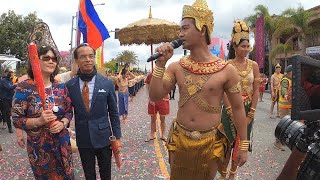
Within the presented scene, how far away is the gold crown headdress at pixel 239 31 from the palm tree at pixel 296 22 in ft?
98.2

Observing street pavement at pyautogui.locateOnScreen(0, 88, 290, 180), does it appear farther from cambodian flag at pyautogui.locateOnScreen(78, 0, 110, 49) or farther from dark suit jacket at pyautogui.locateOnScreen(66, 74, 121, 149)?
cambodian flag at pyautogui.locateOnScreen(78, 0, 110, 49)

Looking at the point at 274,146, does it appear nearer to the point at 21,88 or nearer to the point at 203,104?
the point at 203,104

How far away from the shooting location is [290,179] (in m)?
2.14

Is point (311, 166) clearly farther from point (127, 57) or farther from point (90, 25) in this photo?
point (127, 57)

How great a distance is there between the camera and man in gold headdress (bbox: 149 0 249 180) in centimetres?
311

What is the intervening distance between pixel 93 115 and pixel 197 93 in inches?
52.3

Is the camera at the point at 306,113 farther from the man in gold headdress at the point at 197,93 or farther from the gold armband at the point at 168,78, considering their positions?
the gold armband at the point at 168,78

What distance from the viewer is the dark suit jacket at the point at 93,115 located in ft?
12.8

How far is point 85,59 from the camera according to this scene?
395 centimetres

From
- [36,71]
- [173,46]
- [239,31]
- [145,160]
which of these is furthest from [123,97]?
[173,46]

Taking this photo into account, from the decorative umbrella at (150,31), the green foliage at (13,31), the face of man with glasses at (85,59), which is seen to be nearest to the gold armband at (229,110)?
the face of man with glasses at (85,59)

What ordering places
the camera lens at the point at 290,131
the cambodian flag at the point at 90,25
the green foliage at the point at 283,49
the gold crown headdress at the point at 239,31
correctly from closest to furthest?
the camera lens at the point at 290,131 < the gold crown headdress at the point at 239,31 < the cambodian flag at the point at 90,25 < the green foliage at the point at 283,49

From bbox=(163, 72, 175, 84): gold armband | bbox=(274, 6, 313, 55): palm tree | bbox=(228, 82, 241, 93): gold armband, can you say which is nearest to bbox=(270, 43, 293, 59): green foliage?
bbox=(274, 6, 313, 55): palm tree

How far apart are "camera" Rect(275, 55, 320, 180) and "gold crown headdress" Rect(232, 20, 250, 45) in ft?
9.64
